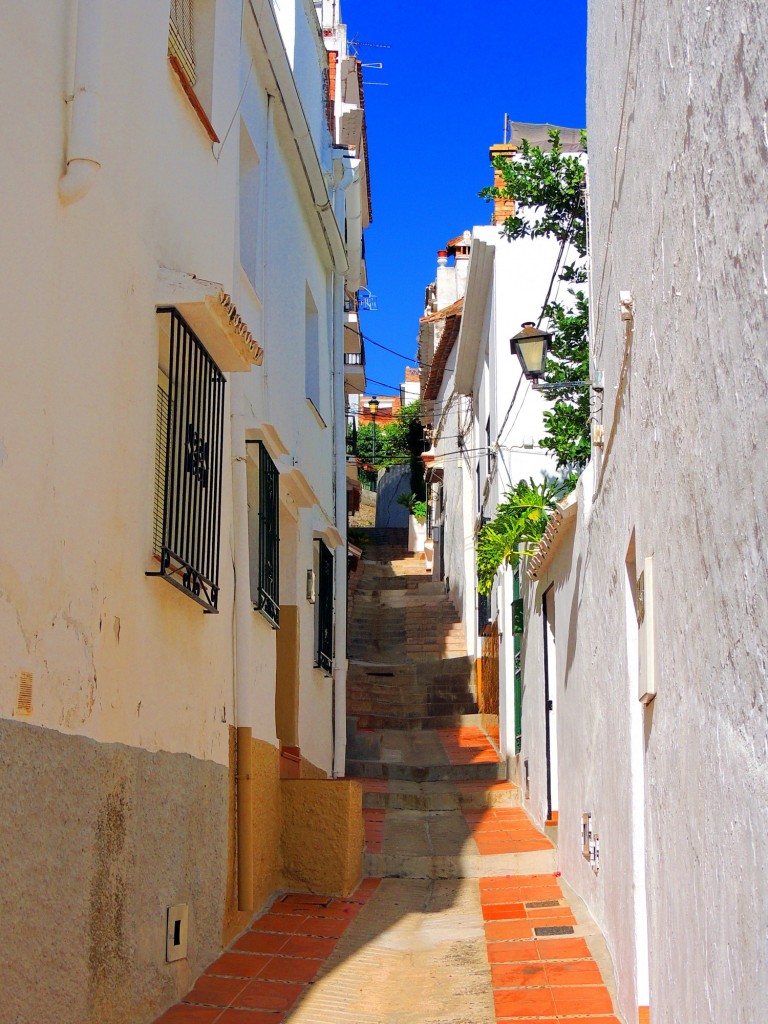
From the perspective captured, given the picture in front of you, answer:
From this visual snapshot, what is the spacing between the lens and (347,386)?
23.5 meters

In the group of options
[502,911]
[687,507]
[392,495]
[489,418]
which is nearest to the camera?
[687,507]

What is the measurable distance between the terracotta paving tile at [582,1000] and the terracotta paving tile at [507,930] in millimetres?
1222

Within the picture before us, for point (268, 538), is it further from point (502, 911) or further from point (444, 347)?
point (444, 347)

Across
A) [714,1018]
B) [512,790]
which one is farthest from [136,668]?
[512,790]

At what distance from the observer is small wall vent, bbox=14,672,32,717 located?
13.3ft

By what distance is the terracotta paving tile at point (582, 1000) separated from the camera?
605 cm

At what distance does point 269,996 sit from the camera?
629cm

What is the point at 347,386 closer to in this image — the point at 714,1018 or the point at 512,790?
the point at 512,790

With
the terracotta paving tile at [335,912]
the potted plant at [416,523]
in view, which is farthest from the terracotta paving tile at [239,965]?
the potted plant at [416,523]

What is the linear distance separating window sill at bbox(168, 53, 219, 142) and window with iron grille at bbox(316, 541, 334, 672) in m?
5.76

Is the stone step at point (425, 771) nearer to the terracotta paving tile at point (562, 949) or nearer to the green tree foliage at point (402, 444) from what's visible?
the terracotta paving tile at point (562, 949)

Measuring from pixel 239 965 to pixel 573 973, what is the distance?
185 centimetres

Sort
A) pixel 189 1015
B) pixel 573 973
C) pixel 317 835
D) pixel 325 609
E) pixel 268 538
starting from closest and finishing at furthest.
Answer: pixel 189 1015 < pixel 573 973 < pixel 317 835 < pixel 268 538 < pixel 325 609

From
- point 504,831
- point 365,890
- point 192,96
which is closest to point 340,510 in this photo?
point 504,831
